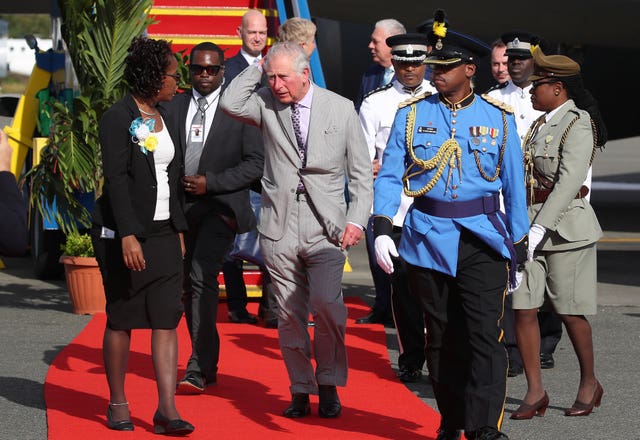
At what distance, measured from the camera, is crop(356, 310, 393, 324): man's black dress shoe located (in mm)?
9469

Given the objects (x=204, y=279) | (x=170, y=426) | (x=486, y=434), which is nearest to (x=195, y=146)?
(x=204, y=279)

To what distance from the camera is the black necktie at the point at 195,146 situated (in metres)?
7.65

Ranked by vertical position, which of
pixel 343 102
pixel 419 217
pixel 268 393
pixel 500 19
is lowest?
pixel 268 393

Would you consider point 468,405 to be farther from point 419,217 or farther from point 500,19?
point 500,19

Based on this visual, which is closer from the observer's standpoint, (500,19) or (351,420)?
(351,420)

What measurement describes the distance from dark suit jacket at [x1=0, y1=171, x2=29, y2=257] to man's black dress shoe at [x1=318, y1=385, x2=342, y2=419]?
9.05 ft

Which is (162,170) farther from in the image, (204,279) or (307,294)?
(204,279)

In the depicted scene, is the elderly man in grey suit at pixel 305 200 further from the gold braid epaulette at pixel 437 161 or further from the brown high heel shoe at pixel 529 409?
the brown high heel shoe at pixel 529 409

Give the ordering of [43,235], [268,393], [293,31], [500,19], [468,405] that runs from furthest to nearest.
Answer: [500,19] < [43,235] < [293,31] < [268,393] < [468,405]

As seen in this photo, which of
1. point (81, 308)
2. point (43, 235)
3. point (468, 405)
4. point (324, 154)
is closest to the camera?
point (468, 405)

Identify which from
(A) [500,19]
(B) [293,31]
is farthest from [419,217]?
(A) [500,19]

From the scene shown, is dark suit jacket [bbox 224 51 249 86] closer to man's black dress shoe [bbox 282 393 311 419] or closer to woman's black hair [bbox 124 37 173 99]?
woman's black hair [bbox 124 37 173 99]

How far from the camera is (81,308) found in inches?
387

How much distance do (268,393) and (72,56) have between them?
4.17m
